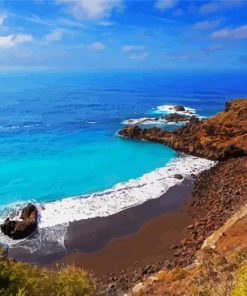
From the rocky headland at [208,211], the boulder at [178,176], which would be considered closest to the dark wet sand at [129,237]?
the rocky headland at [208,211]

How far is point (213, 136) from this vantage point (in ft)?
181

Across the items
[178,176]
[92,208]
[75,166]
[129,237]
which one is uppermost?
[178,176]

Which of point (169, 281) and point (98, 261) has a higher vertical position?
point (169, 281)

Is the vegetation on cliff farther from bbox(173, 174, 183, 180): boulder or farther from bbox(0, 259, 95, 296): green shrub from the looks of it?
bbox(173, 174, 183, 180): boulder

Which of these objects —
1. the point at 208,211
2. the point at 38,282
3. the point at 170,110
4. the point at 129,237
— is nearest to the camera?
the point at 38,282

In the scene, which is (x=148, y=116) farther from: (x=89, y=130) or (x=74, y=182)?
(x=74, y=182)

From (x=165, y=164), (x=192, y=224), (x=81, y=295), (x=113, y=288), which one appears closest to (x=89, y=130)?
(x=165, y=164)

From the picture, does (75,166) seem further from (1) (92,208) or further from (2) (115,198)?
(1) (92,208)

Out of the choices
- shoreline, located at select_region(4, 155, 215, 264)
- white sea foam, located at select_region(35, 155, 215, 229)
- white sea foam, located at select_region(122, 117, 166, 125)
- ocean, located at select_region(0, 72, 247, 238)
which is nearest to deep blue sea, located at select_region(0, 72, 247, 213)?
ocean, located at select_region(0, 72, 247, 238)

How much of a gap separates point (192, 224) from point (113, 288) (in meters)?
10.8

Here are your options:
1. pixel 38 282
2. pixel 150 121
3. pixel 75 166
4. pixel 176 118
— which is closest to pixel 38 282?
pixel 38 282

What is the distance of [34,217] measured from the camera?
33.0 metres

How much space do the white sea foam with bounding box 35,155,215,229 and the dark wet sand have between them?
1.30 m

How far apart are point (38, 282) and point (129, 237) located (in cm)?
1529
